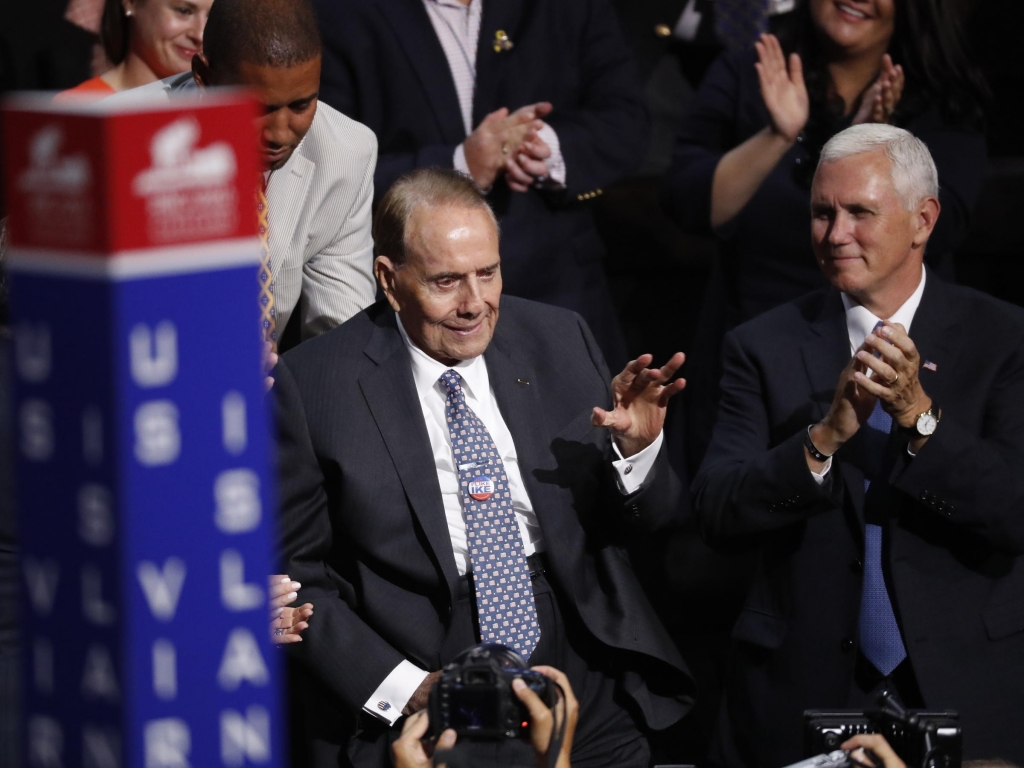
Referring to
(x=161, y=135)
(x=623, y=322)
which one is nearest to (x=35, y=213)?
Answer: (x=161, y=135)

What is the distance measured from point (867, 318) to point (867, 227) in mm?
187

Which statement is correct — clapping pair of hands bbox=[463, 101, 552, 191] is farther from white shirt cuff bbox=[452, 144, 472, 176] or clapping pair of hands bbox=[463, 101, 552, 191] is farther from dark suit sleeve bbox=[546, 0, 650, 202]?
dark suit sleeve bbox=[546, 0, 650, 202]

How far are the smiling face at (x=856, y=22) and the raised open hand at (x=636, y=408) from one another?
1207 mm

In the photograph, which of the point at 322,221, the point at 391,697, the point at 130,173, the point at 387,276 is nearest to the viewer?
the point at 130,173

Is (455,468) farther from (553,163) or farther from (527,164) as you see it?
(553,163)

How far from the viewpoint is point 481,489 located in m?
2.53

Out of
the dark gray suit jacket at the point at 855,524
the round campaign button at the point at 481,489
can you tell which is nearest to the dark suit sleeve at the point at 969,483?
the dark gray suit jacket at the point at 855,524

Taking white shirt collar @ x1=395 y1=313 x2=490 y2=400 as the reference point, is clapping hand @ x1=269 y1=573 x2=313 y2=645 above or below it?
below

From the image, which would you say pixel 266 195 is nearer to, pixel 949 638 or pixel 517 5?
pixel 517 5

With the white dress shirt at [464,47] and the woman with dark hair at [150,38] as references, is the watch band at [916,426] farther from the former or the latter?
the woman with dark hair at [150,38]

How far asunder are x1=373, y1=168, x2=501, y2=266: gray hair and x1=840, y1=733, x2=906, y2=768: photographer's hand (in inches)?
47.2

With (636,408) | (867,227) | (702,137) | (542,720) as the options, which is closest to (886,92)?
(702,137)

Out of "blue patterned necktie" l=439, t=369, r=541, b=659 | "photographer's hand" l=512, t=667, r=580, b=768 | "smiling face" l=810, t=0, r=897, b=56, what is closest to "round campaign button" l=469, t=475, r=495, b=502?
"blue patterned necktie" l=439, t=369, r=541, b=659

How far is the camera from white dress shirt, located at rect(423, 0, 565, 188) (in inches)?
135
